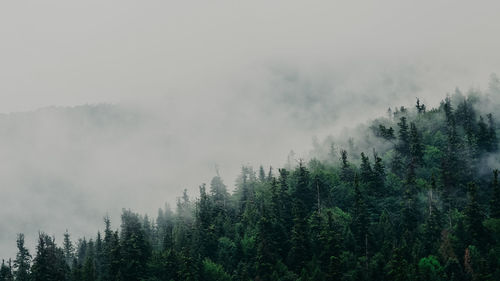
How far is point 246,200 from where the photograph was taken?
154 metres

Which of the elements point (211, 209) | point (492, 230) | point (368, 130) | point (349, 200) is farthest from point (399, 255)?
point (368, 130)

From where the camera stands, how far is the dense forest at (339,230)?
108 m

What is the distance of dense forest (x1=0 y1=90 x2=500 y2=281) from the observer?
108375mm

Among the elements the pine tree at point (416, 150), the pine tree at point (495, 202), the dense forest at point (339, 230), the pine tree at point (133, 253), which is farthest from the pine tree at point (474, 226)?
the pine tree at point (133, 253)

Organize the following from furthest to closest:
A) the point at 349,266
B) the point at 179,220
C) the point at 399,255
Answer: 1. the point at 179,220
2. the point at 349,266
3. the point at 399,255

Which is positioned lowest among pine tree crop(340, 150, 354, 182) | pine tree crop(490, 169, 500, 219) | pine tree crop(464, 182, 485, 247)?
pine tree crop(464, 182, 485, 247)

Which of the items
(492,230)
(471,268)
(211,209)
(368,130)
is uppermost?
(368,130)

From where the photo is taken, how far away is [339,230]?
124m

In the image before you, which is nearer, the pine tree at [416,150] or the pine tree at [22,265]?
the pine tree at [22,265]

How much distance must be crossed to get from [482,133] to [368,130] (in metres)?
47.4

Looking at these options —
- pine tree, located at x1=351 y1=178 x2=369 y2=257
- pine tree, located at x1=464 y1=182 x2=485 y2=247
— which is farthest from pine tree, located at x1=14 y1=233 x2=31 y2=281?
pine tree, located at x1=464 y1=182 x2=485 y2=247

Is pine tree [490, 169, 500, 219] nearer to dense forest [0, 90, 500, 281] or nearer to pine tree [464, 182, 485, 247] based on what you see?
dense forest [0, 90, 500, 281]

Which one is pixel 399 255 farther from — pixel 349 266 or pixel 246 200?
pixel 246 200

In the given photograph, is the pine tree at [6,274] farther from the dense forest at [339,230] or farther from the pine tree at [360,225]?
the pine tree at [360,225]
